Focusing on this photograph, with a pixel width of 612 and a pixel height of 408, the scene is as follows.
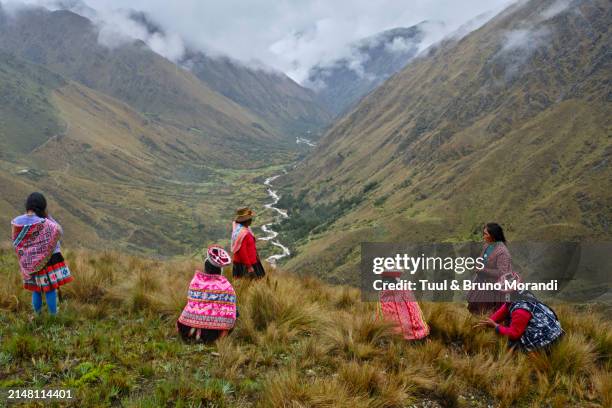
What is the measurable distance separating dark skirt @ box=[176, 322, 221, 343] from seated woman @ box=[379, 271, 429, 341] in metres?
2.50

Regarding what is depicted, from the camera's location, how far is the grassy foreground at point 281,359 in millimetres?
4531

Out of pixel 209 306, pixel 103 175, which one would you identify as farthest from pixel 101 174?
pixel 209 306

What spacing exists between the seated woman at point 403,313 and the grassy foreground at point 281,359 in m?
0.20

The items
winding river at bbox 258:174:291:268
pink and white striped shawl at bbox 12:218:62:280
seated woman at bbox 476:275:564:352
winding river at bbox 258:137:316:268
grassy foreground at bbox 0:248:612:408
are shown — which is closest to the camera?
grassy foreground at bbox 0:248:612:408

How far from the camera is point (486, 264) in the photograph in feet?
23.9

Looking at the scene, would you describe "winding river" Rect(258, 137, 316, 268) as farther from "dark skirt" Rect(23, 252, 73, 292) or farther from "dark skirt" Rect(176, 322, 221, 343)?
"dark skirt" Rect(176, 322, 221, 343)

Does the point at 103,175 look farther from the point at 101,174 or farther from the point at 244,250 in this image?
the point at 244,250

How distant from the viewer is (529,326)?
236 inches

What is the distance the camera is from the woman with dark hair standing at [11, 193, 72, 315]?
647cm

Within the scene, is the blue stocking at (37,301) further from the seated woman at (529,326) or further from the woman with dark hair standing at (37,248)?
the seated woman at (529,326)

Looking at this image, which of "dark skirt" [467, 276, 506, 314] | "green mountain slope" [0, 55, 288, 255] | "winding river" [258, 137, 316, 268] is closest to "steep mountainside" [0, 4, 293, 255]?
"green mountain slope" [0, 55, 288, 255]

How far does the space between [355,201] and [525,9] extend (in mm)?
65359

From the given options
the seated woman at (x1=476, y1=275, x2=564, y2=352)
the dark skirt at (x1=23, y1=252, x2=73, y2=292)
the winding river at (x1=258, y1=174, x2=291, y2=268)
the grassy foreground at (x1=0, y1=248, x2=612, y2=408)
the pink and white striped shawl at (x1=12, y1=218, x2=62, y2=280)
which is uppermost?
the winding river at (x1=258, y1=174, x2=291, y2=268)

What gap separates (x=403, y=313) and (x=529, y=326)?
172 cm
